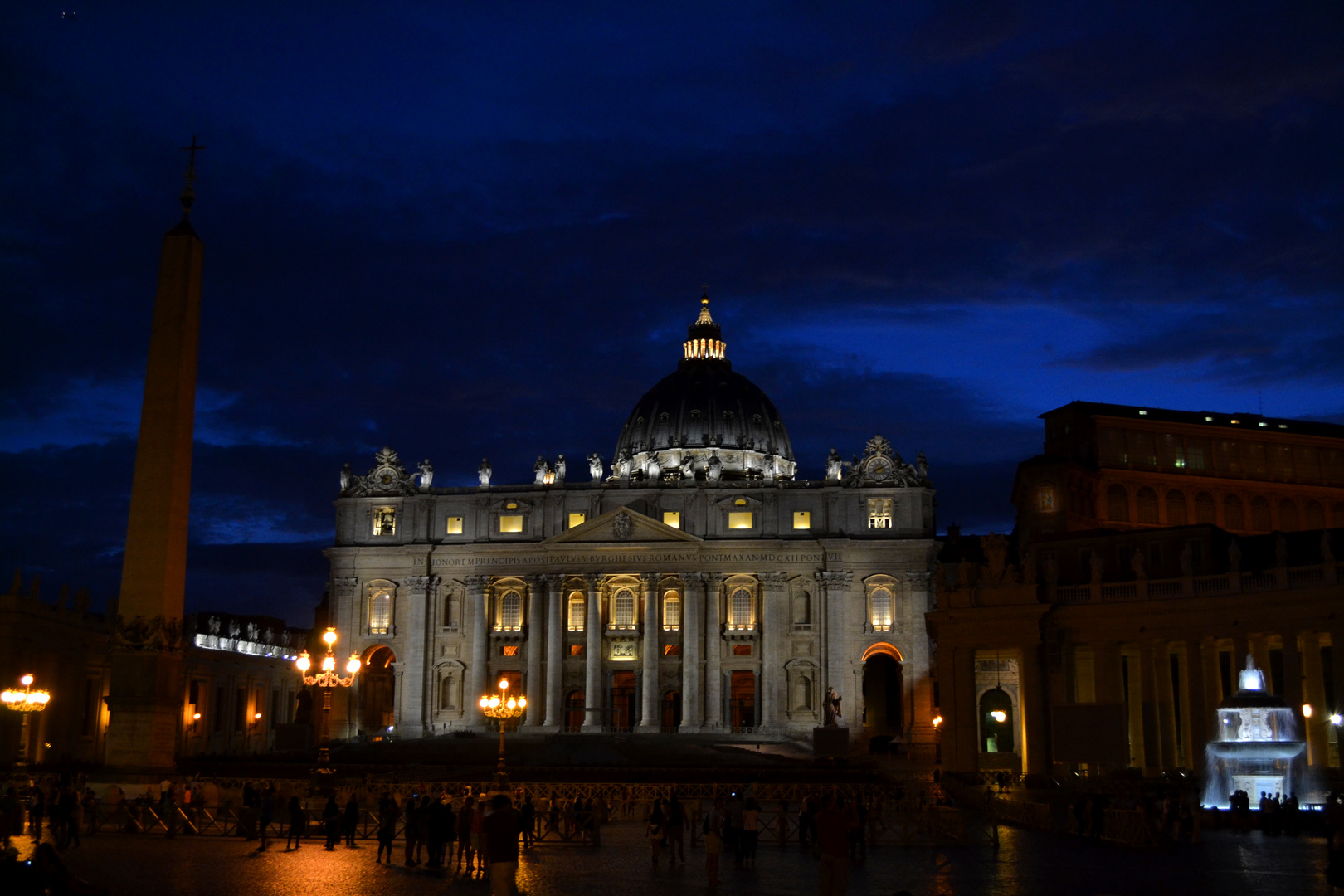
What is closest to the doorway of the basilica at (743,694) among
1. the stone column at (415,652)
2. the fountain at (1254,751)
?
the stone column at (415,652)

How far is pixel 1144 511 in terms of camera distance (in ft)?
261

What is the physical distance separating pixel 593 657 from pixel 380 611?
15.8 m

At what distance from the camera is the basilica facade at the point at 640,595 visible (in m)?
84.6

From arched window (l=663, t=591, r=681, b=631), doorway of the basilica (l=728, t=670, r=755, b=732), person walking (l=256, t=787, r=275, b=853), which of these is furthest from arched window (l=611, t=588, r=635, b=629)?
person walking (l=256, t=787, r=275, b=853)

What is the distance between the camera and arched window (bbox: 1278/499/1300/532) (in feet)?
267

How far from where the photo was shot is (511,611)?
295 feet

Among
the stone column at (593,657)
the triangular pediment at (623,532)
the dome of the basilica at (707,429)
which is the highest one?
the dome of the basilica at (707,429)

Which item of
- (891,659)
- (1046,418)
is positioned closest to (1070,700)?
(1046,418)

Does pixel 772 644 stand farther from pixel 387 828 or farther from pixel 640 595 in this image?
pixel 387 828

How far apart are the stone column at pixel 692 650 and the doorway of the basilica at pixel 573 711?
703 cm

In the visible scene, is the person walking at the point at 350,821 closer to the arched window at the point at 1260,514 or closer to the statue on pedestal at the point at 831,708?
the statue on pedestal at the point at 831,708

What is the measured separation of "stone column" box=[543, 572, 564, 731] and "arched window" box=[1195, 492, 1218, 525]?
39535 millimetres

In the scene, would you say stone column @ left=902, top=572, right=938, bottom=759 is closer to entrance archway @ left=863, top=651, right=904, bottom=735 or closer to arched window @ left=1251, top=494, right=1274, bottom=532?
entrance archway @ left=863, top=651, right=904, bottom=735

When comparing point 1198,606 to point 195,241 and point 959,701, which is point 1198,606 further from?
point 195,241
